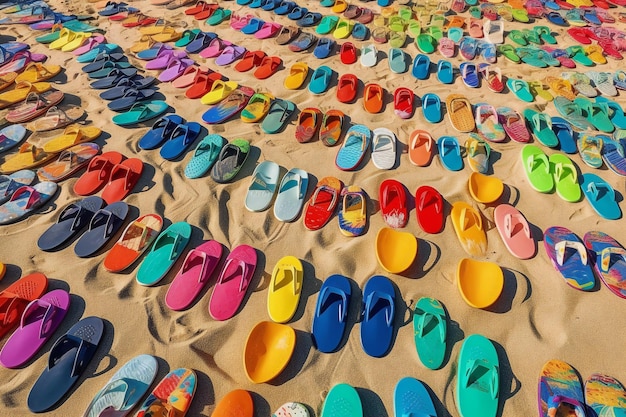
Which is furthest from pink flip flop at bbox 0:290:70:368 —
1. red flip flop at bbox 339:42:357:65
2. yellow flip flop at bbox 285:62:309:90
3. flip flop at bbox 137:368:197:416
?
red flip flop at bbox 339:42:357:65

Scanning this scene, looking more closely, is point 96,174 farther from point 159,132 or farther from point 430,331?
point 430,331

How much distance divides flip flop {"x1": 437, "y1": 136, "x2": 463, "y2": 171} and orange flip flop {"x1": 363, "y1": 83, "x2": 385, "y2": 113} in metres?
0.66

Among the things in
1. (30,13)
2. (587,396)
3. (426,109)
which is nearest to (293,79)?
A: (426,109)

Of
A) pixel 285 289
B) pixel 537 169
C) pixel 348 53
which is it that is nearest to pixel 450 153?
pixel 537 169

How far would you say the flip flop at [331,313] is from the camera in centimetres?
185

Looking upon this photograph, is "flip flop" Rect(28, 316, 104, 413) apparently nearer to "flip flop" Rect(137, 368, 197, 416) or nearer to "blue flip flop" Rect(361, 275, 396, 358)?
"flip flop" Rect(137, 368, 197, 416)

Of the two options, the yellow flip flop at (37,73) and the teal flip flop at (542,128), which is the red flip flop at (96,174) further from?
the teal flip flop at (542,128)

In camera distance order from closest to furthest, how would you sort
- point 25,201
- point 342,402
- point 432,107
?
point 342,402 → point 25,201 → point 432,107

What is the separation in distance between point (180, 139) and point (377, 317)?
203cm

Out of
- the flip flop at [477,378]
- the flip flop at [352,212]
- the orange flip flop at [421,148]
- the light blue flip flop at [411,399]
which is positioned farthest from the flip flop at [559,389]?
the orange flip flop at [421,148]

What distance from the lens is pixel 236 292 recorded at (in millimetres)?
2020

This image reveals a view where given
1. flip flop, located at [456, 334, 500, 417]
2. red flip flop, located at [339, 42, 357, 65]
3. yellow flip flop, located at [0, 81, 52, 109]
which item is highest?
red flip flop, located at [339, 42, 357, 65]

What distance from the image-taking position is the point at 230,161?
272 cm

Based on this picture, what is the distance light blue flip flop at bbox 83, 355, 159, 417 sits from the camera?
1.62 meters
